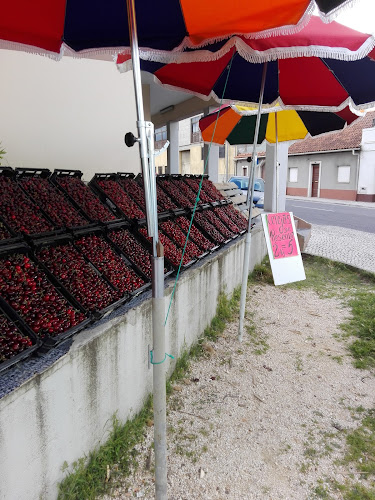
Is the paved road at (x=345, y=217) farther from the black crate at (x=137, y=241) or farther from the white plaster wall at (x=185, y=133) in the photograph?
the white plaster wall at (x=185, y=133)

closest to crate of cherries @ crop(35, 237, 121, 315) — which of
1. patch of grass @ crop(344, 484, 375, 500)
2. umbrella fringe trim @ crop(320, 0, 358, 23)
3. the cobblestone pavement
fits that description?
patch of grass @ crop(344, 484, 375, 500)

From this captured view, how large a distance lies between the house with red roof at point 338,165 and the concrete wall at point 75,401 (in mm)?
21761

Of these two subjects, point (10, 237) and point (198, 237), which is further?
point (198, 237)

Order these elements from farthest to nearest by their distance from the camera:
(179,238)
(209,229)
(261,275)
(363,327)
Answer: (261,275) < (209,229) < (363,327) < (179,238)

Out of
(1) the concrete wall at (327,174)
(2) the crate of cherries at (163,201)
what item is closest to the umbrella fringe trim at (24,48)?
(2) the crate of cherries at (163,201)

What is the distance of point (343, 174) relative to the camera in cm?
2416

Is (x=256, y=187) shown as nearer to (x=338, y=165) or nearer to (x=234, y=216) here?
(x=234, y=216)

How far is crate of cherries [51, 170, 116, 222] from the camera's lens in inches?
131

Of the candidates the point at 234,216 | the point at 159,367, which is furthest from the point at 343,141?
the point at 159,367

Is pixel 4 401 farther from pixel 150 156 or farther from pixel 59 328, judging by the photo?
pixel 150 156

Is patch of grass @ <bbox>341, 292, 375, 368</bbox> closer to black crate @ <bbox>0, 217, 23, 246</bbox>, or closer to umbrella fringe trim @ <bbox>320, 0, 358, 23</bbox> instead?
umbrella fringe trim @ <bbox>320, 0, 358, 23</bbox>

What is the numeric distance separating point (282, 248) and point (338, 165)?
2278 centimetres

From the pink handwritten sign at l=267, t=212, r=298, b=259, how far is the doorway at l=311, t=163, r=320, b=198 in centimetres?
2338

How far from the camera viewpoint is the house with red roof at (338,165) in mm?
22406
